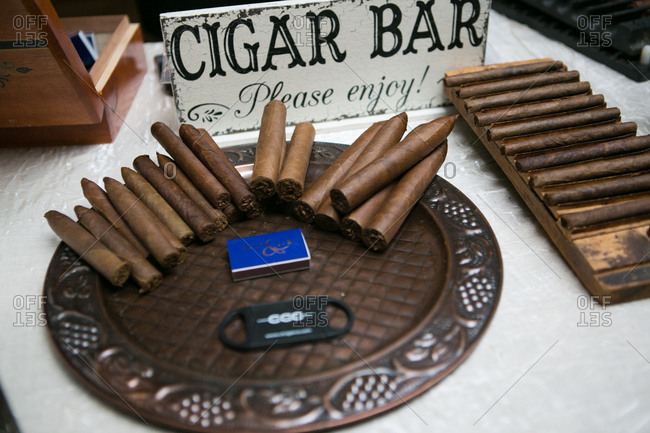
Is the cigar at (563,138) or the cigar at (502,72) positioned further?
the cigar at (502,72)

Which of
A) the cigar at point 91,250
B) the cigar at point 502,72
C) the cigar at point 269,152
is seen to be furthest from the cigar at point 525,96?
the cigar at point 91,250

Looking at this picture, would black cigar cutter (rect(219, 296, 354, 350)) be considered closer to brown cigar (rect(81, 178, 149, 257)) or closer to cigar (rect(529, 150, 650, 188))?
brown cigar (rect(81, 178, 149, 257))

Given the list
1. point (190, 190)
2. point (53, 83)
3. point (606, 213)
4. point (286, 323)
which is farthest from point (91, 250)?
point (606, 213)

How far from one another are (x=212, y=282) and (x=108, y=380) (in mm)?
355

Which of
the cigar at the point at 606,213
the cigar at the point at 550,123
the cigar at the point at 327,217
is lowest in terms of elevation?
the cigar at the point at 327,217

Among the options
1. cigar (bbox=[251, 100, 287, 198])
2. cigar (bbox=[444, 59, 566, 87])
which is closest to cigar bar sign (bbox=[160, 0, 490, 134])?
cigar (bbox=[444, 59, 566, 87])

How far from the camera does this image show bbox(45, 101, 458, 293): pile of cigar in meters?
1.38

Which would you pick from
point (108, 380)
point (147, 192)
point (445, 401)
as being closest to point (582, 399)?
point (445, 401)

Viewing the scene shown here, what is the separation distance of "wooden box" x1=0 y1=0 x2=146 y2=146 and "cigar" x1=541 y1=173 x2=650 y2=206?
59.5 inches

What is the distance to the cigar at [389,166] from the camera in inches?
56.1

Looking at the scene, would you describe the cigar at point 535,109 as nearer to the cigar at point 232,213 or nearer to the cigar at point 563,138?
the cigar at point 563,138

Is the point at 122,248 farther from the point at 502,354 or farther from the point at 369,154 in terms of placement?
the point at 502,354

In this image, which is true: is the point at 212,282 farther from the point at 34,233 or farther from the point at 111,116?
the point at 111,116

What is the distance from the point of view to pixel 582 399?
3.74ft
